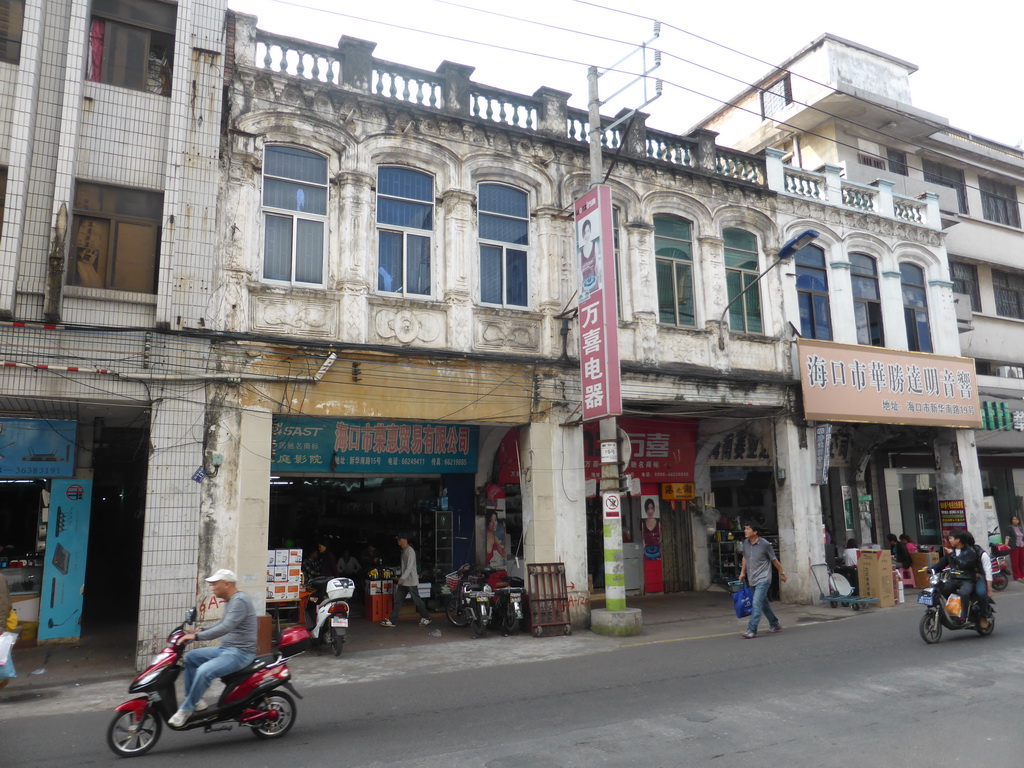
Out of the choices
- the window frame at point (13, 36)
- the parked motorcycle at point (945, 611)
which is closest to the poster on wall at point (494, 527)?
the parked motorcycle at point (945, 611)

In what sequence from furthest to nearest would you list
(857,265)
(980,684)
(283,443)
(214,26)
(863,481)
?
(863,481) → (857,265) → (283,443) → (214,26) → (980,684)

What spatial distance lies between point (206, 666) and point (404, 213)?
8549 millimetres

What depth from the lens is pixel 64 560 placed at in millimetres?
11984

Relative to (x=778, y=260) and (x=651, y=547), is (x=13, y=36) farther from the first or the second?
(x=651, y=547)

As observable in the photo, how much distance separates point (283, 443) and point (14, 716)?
5.50 m

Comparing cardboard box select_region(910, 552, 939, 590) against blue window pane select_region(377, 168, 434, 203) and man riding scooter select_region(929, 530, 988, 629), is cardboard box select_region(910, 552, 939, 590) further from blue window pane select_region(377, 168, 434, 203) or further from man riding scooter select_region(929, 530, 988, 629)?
blue window pane select_region(377, 168, 434, 203)

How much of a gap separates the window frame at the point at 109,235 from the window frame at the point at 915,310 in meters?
16.9

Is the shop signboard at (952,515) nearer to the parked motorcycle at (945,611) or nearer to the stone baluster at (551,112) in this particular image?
the parked motorcycle at (945,611)

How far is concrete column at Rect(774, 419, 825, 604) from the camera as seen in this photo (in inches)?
606

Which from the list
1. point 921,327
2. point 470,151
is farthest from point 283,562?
point 921,327

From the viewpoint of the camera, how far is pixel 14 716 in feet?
25.2

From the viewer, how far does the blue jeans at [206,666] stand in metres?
6.14

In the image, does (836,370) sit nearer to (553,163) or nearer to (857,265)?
(857,265)

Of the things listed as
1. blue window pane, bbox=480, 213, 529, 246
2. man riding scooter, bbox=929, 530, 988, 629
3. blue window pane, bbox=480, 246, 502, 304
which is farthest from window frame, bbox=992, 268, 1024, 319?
blue window pane, bbox=480, 246, 502, 304
